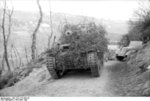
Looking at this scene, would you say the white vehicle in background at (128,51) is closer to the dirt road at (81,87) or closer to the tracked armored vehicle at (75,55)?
the dirt road at (81,87)

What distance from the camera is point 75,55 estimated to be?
780cm

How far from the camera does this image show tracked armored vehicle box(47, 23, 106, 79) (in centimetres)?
779

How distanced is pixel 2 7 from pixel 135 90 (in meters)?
16.6

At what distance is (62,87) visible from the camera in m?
7.18

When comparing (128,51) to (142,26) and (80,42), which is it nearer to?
(142,26)

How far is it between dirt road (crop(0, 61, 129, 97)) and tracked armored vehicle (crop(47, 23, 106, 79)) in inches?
18.0

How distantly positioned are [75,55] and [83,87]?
136 cm

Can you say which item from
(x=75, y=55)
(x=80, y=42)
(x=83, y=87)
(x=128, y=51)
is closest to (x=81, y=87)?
(x=83, y=87)

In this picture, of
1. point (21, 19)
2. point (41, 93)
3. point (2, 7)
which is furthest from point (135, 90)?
point (21, 19)

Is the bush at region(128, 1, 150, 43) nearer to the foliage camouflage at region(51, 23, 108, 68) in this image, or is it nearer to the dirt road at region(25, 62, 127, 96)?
the foliage camouflage at region(51, 23, 108, 68)

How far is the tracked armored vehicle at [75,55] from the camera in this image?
7.79 metres

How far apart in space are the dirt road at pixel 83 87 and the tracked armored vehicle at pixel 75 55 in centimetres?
46

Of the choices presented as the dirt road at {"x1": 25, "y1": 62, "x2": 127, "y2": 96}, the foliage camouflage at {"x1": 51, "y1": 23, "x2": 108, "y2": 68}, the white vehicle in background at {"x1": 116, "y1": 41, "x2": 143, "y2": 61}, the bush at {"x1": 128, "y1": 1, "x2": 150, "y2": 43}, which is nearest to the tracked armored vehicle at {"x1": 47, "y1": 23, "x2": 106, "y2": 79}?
the foliage camouflage at {"x1": 51, "y1": 23, "x2": 108, "y2": 68}

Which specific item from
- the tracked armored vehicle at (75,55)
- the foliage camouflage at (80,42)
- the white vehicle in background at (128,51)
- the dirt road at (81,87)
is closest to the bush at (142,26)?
the white vehicle in background at (128,51)
